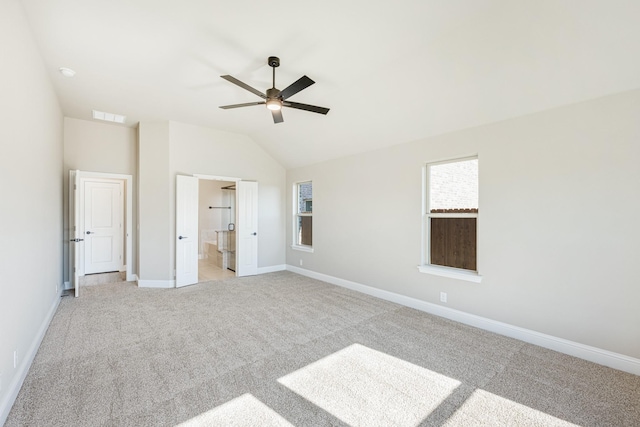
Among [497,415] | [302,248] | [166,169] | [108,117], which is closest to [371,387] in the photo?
[497,415]

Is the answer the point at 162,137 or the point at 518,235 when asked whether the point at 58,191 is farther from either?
the point at 518,235

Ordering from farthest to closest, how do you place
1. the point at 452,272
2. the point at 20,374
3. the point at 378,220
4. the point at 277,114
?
the point at 378,220 < the point at 452,272 < the point at 277,114 < the point at 20,374

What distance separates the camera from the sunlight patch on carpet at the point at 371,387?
1995mm

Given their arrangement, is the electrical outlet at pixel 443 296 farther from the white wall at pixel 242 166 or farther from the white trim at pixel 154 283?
the white trim at pixel 154 283

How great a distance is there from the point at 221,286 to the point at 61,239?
9.21 ft

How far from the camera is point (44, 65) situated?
3.34 m

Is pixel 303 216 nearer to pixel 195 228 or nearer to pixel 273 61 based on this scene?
pixel 195 228

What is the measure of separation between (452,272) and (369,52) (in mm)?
2865

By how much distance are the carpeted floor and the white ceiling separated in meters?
2.57

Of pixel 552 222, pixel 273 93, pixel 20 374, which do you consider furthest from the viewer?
pixel 273 93

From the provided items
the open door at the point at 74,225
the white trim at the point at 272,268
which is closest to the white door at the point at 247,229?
the white trim at the point at 272,268

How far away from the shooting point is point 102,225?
6.42 meters

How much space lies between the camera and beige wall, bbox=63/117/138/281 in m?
5.23

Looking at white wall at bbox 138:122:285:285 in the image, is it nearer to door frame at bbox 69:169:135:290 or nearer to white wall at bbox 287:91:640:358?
door frame at bbox 69:169:135:290
